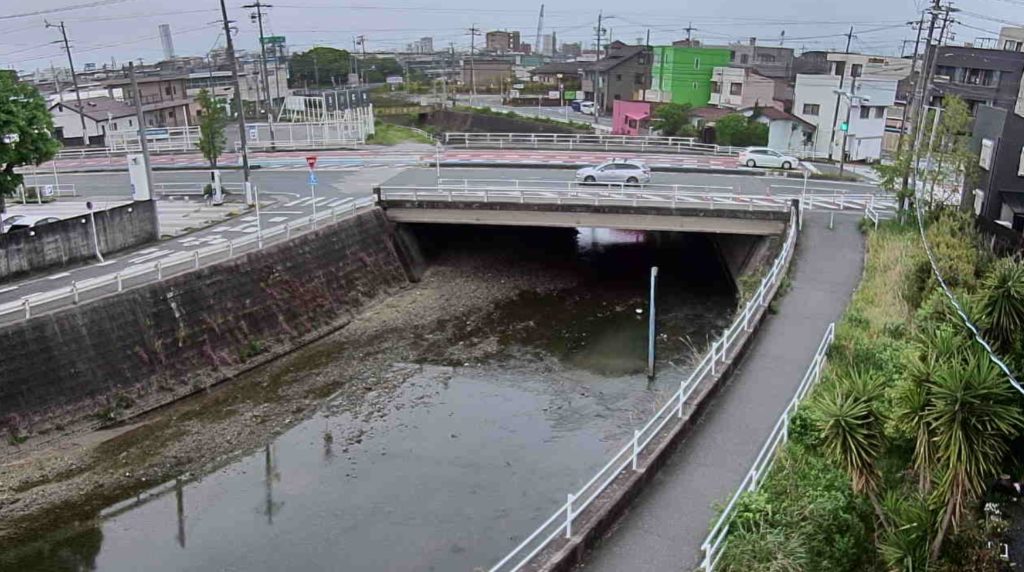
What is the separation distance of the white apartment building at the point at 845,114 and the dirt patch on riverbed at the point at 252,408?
29.4 metres

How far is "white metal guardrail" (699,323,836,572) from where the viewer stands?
9688 mm

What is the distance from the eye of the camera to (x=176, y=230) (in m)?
30.0

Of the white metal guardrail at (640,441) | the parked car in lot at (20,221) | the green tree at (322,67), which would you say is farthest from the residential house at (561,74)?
the white metal guardrail at (640,441)

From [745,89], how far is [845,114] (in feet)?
49.4

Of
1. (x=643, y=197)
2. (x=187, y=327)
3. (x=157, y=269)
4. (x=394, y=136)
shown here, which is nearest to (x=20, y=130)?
(x=157, y=269)

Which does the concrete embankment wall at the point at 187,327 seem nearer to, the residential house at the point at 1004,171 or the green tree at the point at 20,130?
the green tree at the point at 20,130

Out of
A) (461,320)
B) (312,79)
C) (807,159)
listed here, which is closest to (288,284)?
(461,320)

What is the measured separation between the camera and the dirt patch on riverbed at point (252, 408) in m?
17.0

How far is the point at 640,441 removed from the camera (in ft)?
51.8

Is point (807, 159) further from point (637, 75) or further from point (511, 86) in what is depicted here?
point (511, 86)

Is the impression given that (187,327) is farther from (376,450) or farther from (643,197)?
(643,197)

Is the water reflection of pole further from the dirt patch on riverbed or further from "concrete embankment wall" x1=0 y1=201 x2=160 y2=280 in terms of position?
"concrete embankment wall" x1=0 y1=201 x2=160 y2=280

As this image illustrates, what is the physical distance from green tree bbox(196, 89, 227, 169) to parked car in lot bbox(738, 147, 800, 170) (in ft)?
93.8

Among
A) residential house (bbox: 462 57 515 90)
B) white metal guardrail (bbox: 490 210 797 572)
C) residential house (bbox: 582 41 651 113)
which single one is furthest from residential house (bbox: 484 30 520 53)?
white metal guardrail (bbox: 490 210 797 572)
